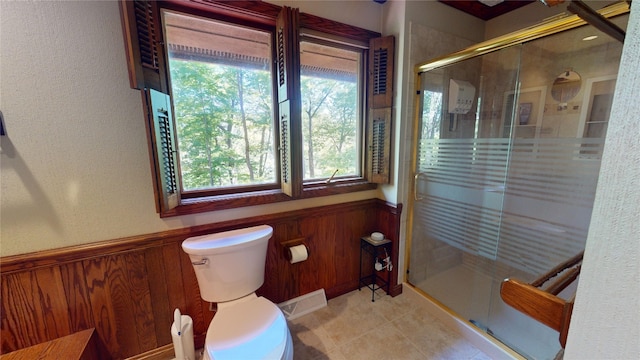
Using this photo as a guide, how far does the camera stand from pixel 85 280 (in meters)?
1.24

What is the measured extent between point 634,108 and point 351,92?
1.76 meters

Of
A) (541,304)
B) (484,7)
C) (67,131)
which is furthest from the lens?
(484,7)

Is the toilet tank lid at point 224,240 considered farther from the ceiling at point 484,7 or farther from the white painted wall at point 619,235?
the ceiling at point 484,7

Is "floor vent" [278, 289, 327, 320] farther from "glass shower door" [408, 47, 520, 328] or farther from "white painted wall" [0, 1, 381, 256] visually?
"white painted wall" [0, 1, 381, 256]

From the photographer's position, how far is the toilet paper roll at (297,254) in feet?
5.48

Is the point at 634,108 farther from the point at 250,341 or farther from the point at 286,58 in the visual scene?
the point at 286,58

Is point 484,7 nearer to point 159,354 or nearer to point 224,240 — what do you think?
point 224,240

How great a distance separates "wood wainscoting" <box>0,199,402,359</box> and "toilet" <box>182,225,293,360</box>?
0.59ft

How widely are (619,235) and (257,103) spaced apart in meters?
1.66

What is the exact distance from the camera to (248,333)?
1146mm

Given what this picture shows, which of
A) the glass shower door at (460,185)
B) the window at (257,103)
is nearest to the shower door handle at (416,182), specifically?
the glass shower door at (460,185)

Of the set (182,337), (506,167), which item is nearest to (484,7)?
(506,167)

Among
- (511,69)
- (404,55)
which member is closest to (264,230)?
(404,55)

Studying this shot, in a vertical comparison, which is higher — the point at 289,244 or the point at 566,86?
the point at 566,86
